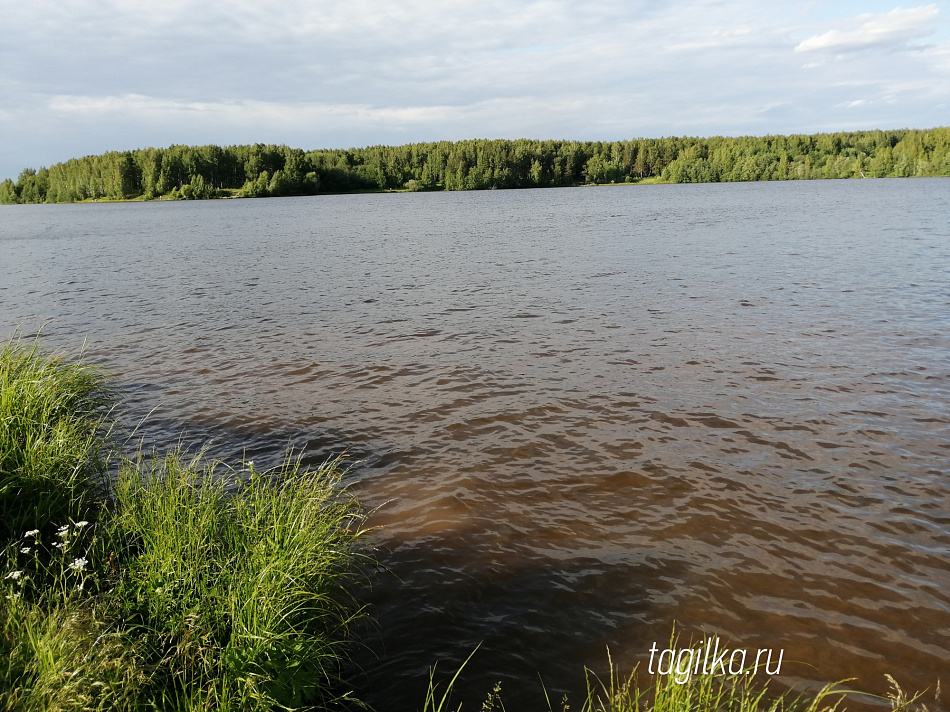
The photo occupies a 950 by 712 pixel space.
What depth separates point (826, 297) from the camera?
22.0 meters

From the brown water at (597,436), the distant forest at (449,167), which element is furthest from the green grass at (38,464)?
the distant forest at (449,167)

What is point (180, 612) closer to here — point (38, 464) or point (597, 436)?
point (38, 464)

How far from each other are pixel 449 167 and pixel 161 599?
18611 centimetres

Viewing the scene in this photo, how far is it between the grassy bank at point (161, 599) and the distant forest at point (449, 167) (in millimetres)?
165368

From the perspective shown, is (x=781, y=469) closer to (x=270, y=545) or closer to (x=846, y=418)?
(x=846, y=418)

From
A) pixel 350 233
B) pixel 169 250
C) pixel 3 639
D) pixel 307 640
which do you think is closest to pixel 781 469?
pixel 307 640

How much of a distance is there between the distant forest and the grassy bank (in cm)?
16537

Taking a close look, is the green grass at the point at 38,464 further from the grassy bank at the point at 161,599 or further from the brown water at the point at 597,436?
the brown water at the point at 597,436

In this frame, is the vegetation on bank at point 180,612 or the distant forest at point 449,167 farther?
the distant forest at point 449,167

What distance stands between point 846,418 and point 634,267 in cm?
1996

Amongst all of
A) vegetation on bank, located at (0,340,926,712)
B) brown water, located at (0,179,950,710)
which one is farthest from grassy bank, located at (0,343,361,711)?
brown water, located at (0,179,950,710)

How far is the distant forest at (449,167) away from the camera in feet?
523

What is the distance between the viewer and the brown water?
21.8ft

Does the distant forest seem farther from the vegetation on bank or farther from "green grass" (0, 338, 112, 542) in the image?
the vegetation on bank
